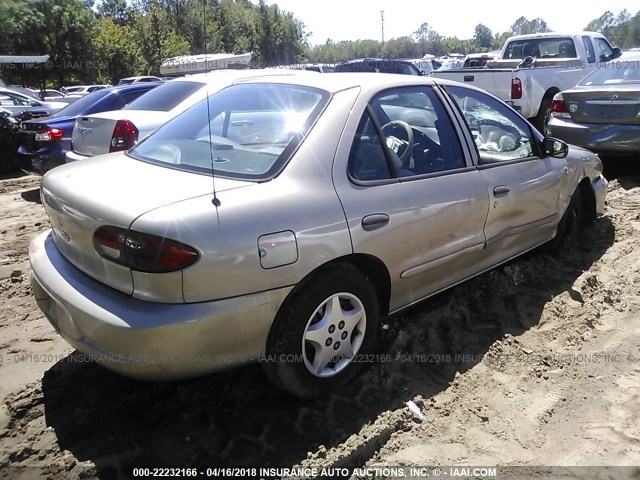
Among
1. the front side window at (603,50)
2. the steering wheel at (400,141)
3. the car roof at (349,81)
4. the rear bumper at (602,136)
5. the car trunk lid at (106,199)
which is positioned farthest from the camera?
the front side window at (603,50)

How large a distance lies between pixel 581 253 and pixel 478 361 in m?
2.13

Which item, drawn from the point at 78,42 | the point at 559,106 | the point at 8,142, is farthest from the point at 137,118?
the point at 78,42

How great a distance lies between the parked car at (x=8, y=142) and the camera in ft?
31.0

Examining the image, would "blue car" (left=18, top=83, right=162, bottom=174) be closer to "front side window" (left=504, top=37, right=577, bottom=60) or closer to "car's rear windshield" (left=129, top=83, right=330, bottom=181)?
"car's rear windshield" (left=129, top=83, right=330, bottom=181)

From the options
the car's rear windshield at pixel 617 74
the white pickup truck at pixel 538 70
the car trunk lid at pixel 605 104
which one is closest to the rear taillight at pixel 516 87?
the white pickup truck at pixel 538 70

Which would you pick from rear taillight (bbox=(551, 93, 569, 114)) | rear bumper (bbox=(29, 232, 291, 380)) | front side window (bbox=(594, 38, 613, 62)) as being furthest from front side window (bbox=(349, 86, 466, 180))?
front side window (bbox=(594, 38, 613, 62))

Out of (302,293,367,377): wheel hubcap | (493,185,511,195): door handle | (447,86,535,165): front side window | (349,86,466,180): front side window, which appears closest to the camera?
(302,293,367,377): wheel hubcap

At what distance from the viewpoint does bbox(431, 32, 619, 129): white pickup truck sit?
30.0ft

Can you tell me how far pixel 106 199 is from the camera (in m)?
2.47

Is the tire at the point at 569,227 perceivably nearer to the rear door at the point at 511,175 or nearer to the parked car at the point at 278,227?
the rear door at the point at 511,175

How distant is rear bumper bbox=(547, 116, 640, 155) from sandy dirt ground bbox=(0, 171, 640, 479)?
3603 mm

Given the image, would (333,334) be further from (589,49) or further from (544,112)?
(589,49)

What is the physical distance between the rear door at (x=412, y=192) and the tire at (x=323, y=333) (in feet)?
0.64

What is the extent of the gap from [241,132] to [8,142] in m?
8.34
